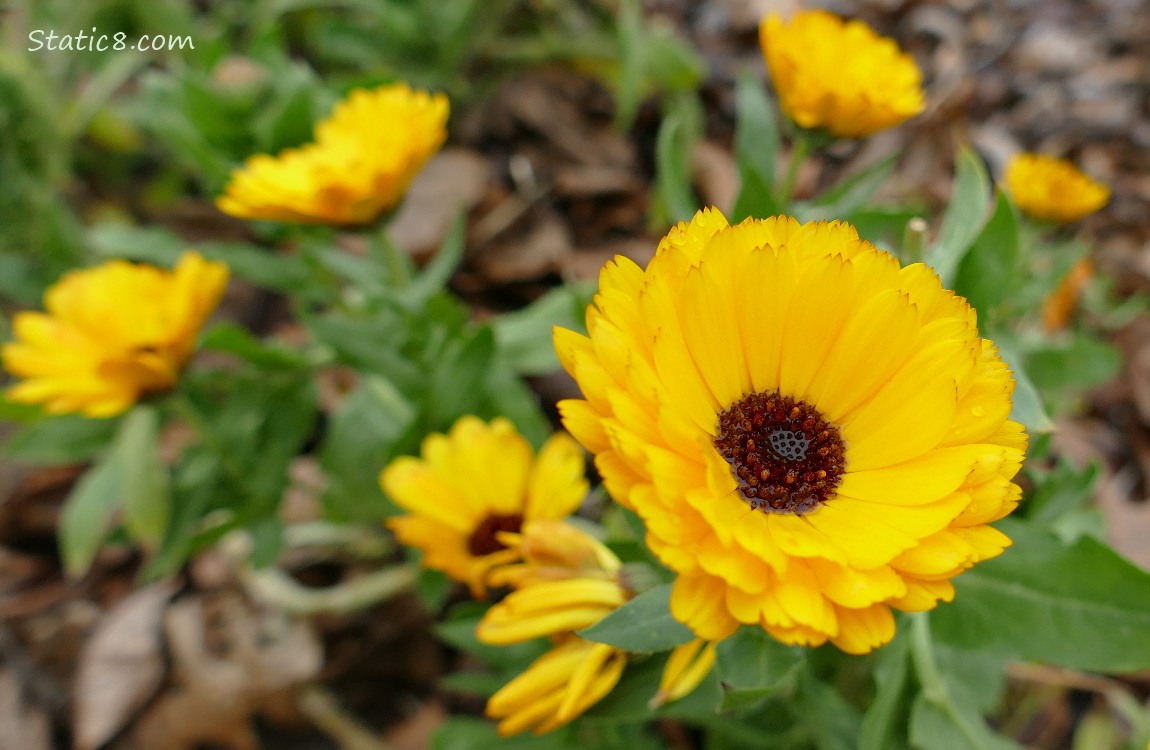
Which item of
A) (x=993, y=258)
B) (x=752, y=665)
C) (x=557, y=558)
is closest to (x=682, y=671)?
(x=752, y=665)

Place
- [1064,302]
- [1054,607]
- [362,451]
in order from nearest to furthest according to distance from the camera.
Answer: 1. [1054,607]
2. [362,451]
3. [1064,302]

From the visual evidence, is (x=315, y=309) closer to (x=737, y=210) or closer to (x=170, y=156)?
(x=170, y=156)

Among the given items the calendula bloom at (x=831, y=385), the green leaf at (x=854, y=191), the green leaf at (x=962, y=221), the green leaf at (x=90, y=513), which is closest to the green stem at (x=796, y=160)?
the green leaf at (x=854, y=191)

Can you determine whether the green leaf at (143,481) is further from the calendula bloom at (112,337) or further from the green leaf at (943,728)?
the green leaf at (943,728)

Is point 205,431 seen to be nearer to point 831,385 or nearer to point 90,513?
point 90,513

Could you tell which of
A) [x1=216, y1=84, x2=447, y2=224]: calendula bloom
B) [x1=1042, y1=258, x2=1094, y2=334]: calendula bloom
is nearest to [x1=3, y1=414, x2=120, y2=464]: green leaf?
[x1=216, y1=84, x2=447, y2=224]: calendula bloom

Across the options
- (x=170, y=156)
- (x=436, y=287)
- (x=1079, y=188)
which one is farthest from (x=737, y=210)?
(x=170, y=156)

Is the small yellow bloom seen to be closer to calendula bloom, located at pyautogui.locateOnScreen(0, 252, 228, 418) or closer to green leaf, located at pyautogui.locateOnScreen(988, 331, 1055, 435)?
green leaf, located at pyautogui.locateOnScreen(988, 331, 1055, 435)
